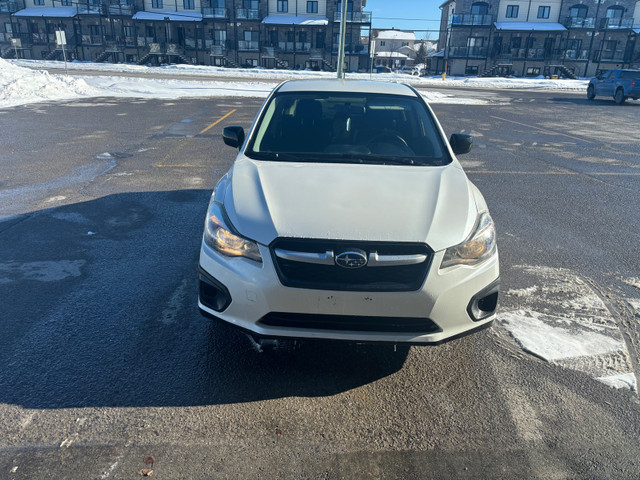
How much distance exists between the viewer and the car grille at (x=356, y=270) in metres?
2.68

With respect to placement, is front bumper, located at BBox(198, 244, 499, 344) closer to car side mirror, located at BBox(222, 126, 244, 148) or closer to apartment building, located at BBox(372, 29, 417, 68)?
car side mirror, located at BBox(222, 126, 244, 148)

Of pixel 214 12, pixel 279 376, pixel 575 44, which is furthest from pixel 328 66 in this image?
pixel 279 376

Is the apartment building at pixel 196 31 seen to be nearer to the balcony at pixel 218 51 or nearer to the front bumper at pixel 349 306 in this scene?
the balcony at pixel 218 51

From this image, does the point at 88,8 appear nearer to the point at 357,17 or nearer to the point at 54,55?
the point at 54,55

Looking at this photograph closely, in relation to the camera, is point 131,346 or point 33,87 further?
point 33,87

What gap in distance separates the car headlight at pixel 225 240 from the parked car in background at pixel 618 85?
28216 mm

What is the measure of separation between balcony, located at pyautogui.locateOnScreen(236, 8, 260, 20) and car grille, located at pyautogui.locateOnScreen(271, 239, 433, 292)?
→ 60774mm

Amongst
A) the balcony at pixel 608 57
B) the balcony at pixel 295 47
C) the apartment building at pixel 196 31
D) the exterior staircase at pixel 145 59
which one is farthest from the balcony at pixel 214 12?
the balcony at pixel 608 57

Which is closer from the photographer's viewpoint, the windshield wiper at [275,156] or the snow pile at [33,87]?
the windshield wiper at [275,156]

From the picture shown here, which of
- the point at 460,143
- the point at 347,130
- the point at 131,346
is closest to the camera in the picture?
the point at 131,346

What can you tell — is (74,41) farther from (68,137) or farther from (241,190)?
(241,190)

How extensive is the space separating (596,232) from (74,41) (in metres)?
66.6

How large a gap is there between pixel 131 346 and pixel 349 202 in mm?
1790

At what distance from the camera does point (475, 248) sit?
2.90 metres
